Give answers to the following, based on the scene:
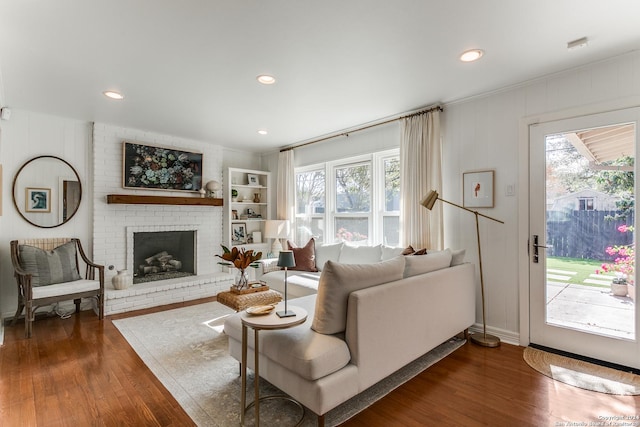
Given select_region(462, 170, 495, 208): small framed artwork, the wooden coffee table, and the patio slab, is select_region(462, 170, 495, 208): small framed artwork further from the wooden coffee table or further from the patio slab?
the wooden coffee table

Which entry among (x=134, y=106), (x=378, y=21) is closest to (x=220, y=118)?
(x=134, y=106)

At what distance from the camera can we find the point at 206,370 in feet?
8.28

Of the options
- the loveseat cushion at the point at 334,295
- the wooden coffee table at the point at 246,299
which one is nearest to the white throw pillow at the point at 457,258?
the loveseat cushion at the point at 334,295

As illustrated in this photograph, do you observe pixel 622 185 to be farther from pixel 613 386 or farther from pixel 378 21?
pixel 378 21

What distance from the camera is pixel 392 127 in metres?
4.16

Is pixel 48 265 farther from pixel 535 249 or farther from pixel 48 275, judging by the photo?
pixel 535 249

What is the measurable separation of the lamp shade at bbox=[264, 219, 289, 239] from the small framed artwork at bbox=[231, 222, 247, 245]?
0.62 m

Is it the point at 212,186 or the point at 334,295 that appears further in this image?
the point at 212,186

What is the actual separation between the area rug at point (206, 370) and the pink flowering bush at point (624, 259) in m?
1.42

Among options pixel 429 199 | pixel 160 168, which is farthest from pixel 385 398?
pixel 160 168

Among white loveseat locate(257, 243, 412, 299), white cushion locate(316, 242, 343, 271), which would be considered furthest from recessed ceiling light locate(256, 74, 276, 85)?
white cushion locate(316, 242, 343, 271)

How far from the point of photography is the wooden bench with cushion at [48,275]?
333 centimetres

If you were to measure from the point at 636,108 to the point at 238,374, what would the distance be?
147 inches

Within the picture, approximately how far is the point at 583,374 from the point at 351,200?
3.16 metres
